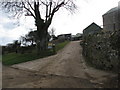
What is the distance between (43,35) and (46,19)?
240 centimetres

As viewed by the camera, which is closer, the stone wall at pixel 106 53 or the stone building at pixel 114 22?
the stone wall at pixel 106 53

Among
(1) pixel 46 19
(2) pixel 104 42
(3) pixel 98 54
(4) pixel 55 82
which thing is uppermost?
(1) pixel 46 19

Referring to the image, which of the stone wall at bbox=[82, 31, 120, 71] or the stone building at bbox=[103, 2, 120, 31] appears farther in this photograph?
the stone building at bbox=[103, 2, 120, 31]

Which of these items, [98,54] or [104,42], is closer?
[104,42]

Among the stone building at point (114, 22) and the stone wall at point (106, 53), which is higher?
the stone building at point (114, 22)

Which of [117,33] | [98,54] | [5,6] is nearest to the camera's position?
[117,33]

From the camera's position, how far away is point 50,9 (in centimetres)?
2659

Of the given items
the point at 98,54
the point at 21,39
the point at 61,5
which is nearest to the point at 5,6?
the point at 61,5

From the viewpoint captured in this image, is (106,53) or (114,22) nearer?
(106,53)

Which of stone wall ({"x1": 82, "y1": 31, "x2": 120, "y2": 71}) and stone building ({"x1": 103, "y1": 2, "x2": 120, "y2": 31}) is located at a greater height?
stone building ({"x1": 103, "y1": 2, "x2": 120, "y2": 31})

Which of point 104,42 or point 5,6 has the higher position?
point 5,6

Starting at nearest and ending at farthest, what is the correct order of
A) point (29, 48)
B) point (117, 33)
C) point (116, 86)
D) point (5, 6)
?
point (116, 86)
point (117, 33)
point (5, 6)
point (29, 48)

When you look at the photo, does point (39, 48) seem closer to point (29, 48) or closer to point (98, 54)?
point (29, 48)

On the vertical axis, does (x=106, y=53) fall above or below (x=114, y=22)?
below
